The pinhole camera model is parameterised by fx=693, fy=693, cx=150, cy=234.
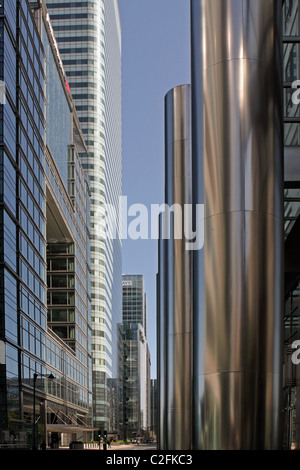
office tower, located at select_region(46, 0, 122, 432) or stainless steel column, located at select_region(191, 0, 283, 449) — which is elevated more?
office tower, located at select_region(46, 0, 122, 432)

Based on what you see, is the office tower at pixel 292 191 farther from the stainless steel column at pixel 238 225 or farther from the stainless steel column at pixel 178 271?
the stainless steel column at pixel 238 225

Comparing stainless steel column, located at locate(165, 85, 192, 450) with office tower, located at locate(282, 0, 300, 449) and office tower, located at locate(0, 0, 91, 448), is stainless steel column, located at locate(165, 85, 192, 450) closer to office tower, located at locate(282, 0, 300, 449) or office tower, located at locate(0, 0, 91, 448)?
office tower, located at locate(282, 0, 300, 449)

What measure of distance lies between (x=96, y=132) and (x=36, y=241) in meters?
95.5

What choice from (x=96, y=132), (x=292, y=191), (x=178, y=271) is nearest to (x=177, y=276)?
(x=178, y=271)

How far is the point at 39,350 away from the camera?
63.7 meters

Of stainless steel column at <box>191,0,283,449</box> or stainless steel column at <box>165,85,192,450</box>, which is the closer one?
stainless steel column at <box>191,0,283,449</box>

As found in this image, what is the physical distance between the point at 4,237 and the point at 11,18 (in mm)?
17227

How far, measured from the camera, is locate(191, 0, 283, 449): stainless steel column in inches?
424

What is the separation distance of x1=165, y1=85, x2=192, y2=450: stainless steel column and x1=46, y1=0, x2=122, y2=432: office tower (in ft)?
400

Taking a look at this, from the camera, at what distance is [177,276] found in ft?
85.5

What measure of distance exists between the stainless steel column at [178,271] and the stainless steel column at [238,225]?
1169 cm

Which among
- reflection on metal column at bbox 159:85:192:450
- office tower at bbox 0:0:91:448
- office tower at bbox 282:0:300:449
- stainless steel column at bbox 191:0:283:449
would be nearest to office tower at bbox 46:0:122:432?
office tower at bbox 0:0:91:448

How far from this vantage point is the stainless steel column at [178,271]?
24266 millimetres

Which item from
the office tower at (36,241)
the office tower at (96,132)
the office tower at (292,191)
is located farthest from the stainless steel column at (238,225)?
the office tower at (96,132)
